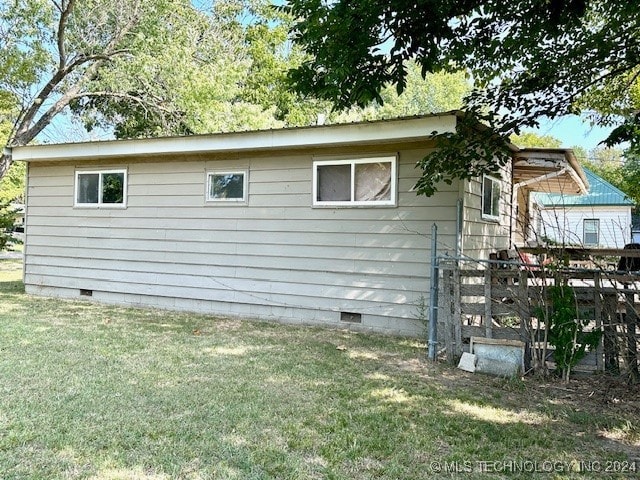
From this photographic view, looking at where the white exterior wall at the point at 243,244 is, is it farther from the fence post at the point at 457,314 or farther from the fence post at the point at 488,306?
the fence post at the point at 488,306

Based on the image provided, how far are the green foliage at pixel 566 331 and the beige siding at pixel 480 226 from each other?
72.8 inches

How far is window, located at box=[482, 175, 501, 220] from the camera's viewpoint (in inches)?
264

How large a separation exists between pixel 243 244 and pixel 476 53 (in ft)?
13.5

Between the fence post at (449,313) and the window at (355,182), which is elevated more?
the window at (355,182)

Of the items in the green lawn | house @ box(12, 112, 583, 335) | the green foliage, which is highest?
house @ box(12, 112, 583, 335)

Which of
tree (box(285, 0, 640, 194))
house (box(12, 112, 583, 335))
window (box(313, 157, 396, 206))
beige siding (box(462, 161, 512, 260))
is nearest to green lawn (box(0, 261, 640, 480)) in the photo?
house (box(12, 112, 583, 335))

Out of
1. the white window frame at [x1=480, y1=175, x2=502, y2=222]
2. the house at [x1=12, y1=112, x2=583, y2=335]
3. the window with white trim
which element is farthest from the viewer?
the window with white trim

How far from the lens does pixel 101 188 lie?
793cm

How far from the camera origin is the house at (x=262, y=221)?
5758 mm

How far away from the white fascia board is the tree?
0.55 meters

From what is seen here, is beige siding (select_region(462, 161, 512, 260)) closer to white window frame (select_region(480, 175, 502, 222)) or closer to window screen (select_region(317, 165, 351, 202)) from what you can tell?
white window frame (select_region(480, 175, 502, 222))

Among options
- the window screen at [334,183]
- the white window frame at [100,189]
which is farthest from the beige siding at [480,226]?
the white window frame at [100,189]

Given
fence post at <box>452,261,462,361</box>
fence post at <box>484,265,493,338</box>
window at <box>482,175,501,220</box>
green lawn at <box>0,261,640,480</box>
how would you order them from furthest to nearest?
window at <box>482,175,501,220</box>, fence post at <box>452,261,462,361</box>, fence post at <box>484,265,493,338</box>, green lawn at <box>0,261,640,480</box>

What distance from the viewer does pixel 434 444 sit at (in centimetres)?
276
